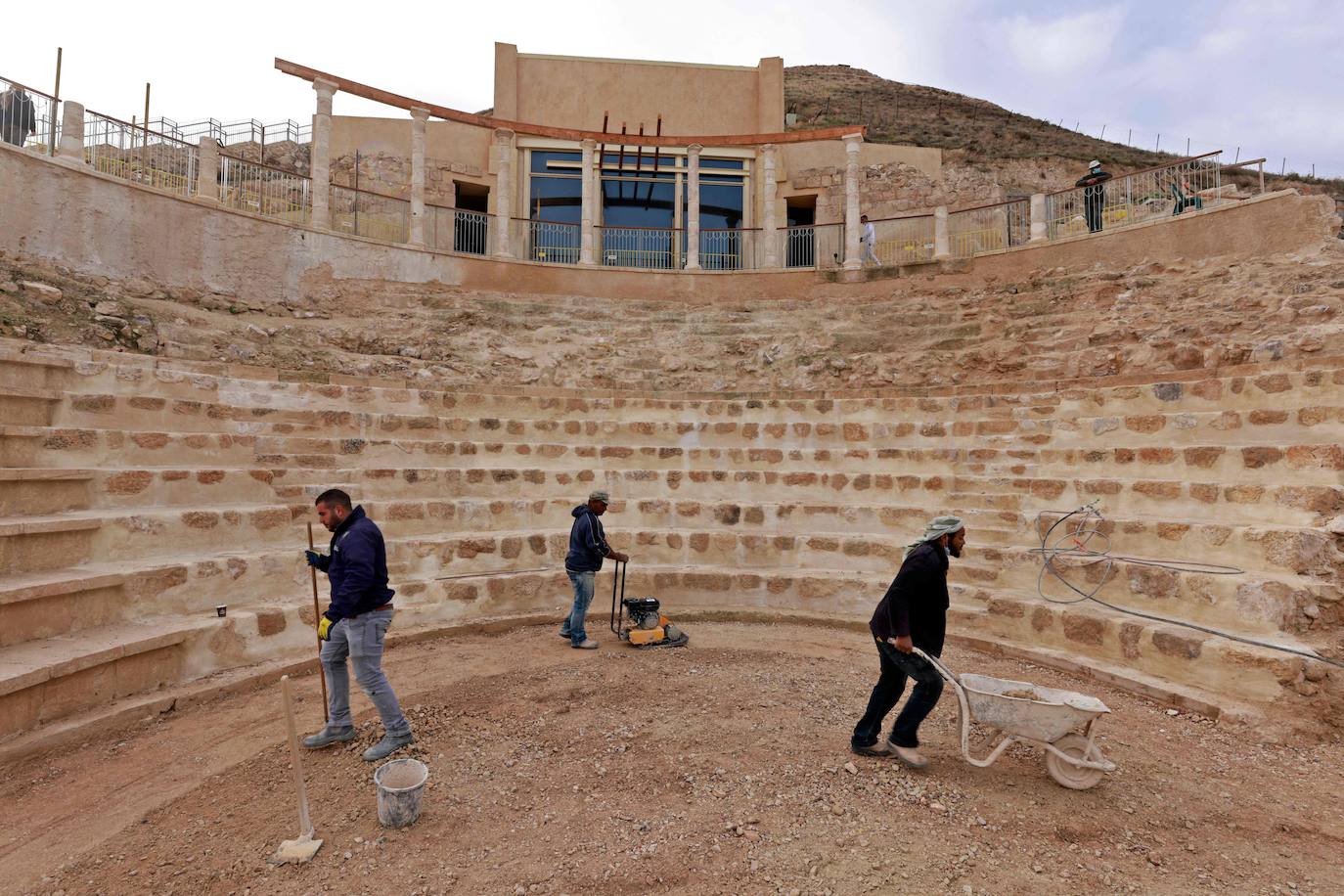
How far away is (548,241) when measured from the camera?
1812 cm

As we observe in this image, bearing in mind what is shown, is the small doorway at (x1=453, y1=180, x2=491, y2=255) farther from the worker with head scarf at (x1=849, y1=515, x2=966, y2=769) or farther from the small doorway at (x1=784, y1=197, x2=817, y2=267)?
the worker with head scarf at (x1=849, y1=515, x2=966, y2=769)

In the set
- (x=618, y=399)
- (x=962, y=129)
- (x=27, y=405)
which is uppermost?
(x=962, y=129)

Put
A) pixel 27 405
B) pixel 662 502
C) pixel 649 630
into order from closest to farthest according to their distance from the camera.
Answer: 1. pixel 27 405
2. pixel 649 630
3. pixel 662 502

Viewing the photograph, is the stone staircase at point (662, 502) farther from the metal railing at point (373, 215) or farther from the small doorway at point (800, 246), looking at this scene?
the metal railing at point (373, 215)

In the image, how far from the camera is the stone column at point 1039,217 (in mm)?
13523

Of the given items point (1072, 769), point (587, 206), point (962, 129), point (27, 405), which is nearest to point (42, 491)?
point (27, 405)

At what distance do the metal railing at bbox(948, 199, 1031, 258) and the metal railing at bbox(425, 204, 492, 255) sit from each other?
1168 cm

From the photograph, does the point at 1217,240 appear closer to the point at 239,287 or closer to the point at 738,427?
the point at 738,427

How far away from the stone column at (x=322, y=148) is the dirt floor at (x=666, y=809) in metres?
12.1

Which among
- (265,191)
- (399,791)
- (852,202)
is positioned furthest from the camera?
(852,202)

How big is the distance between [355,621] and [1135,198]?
16.5 m

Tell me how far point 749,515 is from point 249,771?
5901 millimetres

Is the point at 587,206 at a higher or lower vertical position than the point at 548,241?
higher

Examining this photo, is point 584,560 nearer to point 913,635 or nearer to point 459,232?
point 913,635
